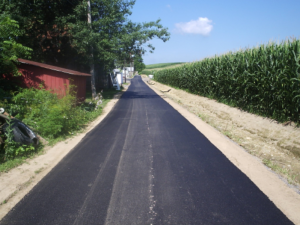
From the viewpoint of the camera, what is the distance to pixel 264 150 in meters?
7.15

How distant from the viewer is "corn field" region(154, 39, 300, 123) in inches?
338

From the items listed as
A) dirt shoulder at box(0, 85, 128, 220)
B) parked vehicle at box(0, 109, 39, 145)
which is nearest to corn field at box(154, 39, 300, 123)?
dirt shoulder at box(0, 85, 128, 220)

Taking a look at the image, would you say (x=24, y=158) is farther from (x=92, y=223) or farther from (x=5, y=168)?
(x=92, y=223)

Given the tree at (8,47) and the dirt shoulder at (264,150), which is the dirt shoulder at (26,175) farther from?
the tree at (8,47)

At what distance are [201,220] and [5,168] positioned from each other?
4.50 meters

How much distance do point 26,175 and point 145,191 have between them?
107 inches

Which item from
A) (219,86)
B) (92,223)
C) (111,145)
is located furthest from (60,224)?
(219,86)

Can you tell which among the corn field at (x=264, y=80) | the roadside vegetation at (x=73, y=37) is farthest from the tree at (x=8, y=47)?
the corn field at (x=264, y=80)

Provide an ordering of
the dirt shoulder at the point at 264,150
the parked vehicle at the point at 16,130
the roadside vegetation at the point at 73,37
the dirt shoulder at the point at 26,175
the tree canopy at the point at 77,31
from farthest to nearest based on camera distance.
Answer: the tree canopy at the point at 77,31, the roadside vegetation at the point at 73,37, the parked vehicle at the point at 16,130, the dirt shoulder at the point at 264,150, the dirt shoulder at the point at 26,175

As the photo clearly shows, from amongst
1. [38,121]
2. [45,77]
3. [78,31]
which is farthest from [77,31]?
[38,121]

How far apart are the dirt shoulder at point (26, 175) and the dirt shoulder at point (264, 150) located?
4461 millimetres

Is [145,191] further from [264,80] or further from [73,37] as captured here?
[73,37]

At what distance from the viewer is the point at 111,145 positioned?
24.0ft

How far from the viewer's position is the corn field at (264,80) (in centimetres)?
859
